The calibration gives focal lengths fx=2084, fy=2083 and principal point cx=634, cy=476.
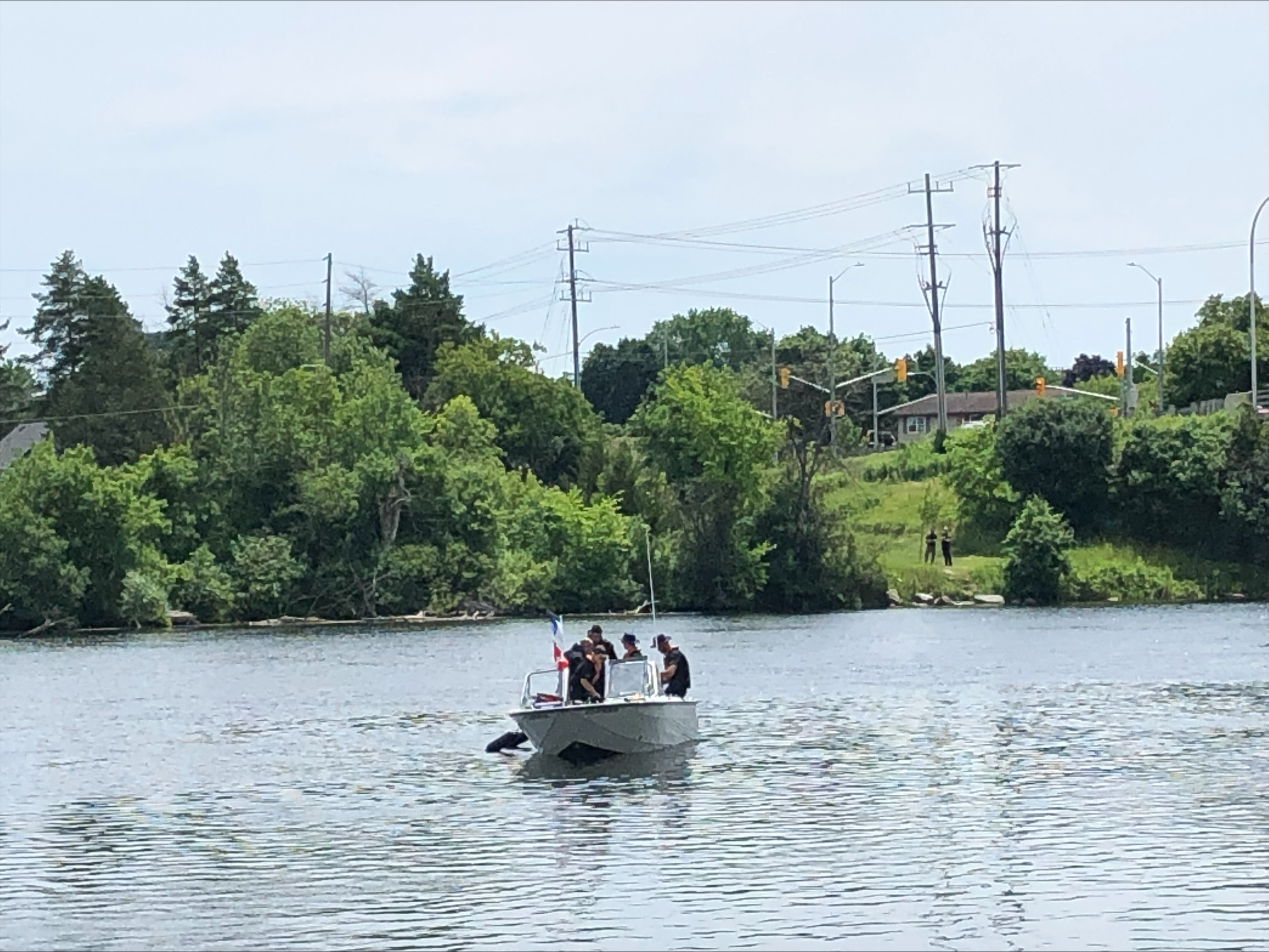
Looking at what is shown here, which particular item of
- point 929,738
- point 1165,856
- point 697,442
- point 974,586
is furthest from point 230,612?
point 1165,856

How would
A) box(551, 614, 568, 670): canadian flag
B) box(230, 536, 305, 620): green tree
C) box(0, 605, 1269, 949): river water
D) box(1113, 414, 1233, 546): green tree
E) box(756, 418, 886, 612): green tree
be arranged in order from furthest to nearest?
box(1113, 414, 1233, 546): green tree
box(756, 418, 886, 612): green tree
box(230, 536, 305, 620): green tree
box(551, 614, 568, 670): canadian flag
box(0, 605, 1269, 949): river water

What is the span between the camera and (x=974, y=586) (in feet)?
377

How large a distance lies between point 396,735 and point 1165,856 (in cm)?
2473

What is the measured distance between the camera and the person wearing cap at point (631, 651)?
136 feet

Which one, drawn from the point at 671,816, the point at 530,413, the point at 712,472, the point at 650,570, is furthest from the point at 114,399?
the point at 671,816

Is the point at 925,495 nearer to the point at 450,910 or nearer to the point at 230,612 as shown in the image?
the point at 230,612

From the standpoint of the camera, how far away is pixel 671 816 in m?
34.4

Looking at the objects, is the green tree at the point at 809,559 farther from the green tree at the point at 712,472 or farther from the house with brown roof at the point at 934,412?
the house with brown roof at the point at 934,412

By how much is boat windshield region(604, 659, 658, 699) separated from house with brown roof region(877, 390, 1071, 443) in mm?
146978

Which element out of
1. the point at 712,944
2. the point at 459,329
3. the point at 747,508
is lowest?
the point at 712,944

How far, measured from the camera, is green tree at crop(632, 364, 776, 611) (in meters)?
112

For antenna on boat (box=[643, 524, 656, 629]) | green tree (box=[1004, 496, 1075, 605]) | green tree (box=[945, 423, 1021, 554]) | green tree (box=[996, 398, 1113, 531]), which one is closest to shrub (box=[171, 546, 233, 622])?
antenna on boat (box=[643, 524, 656, 629])

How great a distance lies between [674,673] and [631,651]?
5.09ft

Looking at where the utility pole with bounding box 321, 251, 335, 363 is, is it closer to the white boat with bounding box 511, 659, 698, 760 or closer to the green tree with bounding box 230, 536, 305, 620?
the green tree with bounding box 230, 536, 305, 620
